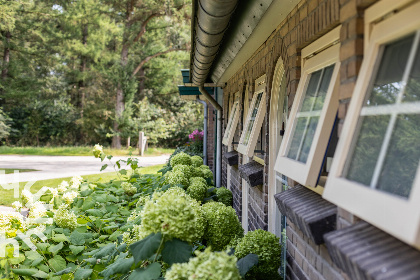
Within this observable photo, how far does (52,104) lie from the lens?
2398 cm

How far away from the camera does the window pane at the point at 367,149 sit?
1.24m

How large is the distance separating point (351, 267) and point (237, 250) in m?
1.39

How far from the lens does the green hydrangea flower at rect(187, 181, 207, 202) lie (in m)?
4.69

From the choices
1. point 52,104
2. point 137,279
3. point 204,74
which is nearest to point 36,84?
point 52,104

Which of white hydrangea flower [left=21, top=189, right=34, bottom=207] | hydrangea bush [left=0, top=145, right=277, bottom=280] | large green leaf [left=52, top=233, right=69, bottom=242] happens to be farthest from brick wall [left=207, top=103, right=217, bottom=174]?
large green leaf [left=52, top=233, right=69, bottom=242]

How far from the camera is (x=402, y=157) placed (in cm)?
148

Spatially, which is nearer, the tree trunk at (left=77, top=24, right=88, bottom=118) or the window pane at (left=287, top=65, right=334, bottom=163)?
the window pane at (left=287, top=65, right=334, bottom=163)

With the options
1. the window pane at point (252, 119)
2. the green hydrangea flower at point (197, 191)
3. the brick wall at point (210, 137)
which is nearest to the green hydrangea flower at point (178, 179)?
the green hydrangea flower at point (197, 191)

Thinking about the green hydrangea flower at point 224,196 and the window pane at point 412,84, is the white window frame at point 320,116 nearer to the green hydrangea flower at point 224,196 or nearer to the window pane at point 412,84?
the window pane at point 412,84

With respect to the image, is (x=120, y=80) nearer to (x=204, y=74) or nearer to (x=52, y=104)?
(x=52, y=104)

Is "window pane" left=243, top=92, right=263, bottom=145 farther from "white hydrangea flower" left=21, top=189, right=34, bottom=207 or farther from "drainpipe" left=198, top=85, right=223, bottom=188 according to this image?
"drainpipe" left=198, top=85, right=223, bottom=188

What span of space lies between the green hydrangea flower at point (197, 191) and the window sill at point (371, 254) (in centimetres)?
337

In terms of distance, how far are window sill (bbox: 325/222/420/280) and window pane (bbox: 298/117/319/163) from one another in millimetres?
590

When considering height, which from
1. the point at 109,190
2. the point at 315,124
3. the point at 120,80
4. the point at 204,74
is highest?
the point at 120,80
